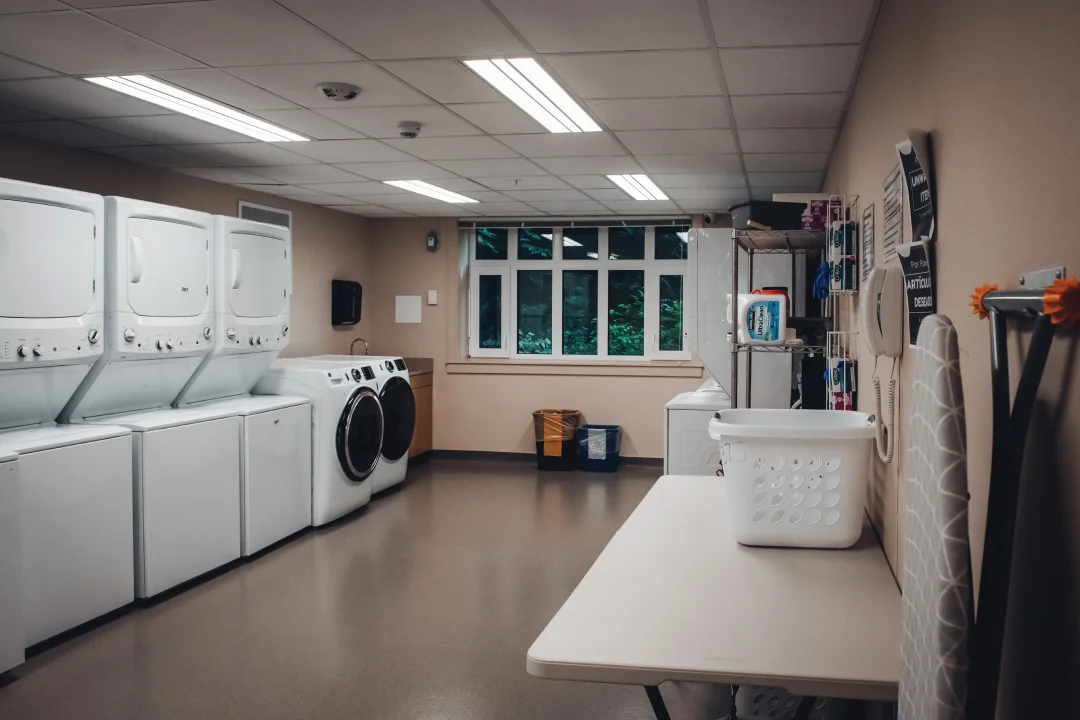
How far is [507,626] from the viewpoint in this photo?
3711 millimetres

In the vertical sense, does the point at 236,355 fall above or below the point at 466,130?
below

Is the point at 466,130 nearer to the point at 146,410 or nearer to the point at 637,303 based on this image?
the point at 146,410

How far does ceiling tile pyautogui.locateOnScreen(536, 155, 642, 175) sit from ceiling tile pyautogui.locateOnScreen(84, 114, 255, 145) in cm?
173

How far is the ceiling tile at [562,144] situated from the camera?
4.37 m

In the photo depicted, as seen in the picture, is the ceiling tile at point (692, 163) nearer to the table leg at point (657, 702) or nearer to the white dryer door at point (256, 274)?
the white dryer door at point (256, 274)

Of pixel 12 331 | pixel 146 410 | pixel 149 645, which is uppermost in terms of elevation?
pixel 12 331

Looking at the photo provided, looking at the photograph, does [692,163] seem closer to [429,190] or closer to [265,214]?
[429,190]

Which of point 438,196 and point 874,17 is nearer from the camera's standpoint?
point 874,17

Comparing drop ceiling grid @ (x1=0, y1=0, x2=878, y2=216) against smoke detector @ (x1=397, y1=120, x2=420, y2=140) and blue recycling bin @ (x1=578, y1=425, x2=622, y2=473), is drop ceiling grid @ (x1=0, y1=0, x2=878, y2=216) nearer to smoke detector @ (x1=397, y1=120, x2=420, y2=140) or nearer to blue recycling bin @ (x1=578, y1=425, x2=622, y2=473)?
smoke detector @ (x1=397, y1=120, x2=420, y2=140)

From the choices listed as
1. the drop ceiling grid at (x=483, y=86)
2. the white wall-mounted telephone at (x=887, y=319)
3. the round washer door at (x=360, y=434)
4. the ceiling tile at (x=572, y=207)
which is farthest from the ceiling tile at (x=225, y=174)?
the white wall-mounted telephone at (x=887, y=319)

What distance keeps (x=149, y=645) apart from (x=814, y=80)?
3505mm

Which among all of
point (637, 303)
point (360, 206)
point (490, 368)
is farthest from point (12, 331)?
point (637, 303)

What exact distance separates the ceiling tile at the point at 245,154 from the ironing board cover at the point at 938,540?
4.20 metres

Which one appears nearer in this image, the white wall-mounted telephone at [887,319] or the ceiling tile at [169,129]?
the white wall-mounted telephone at [887,319]
